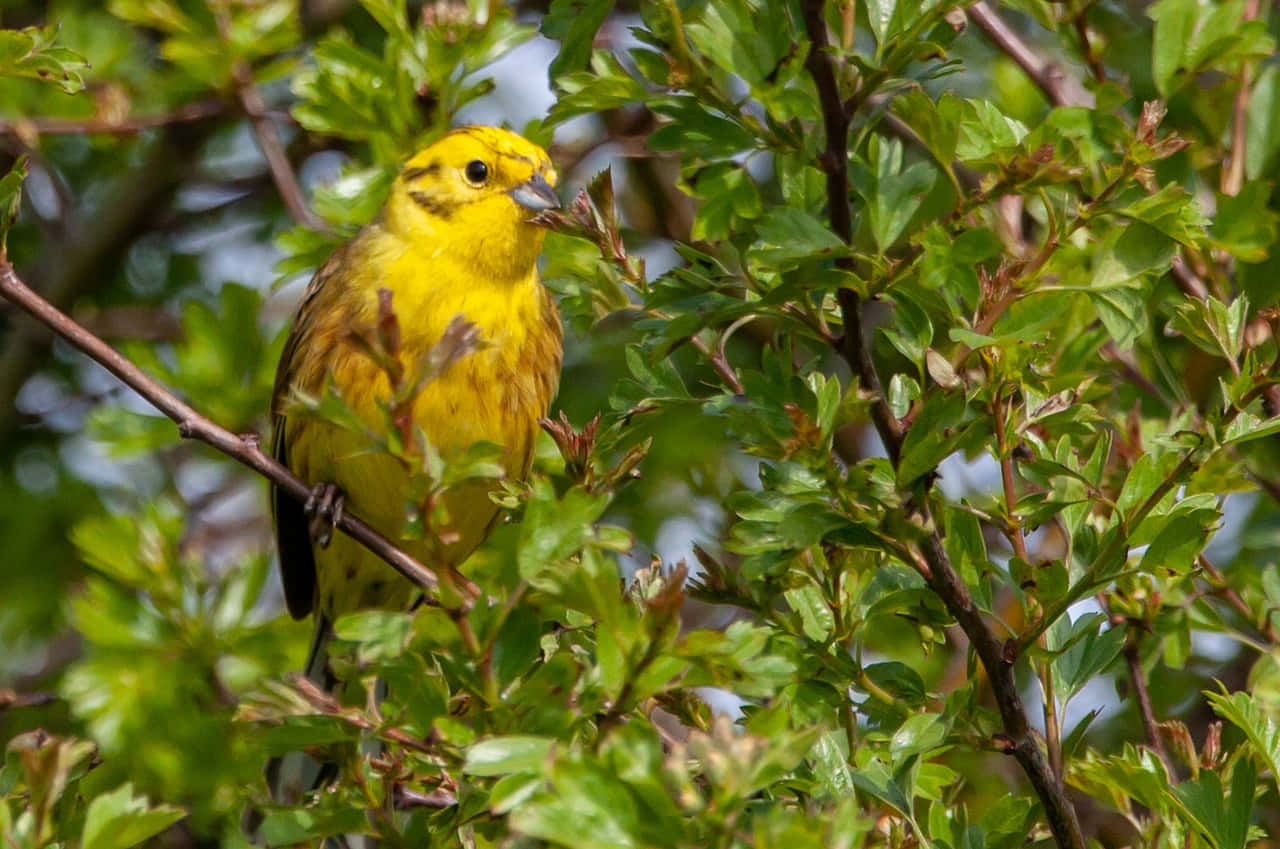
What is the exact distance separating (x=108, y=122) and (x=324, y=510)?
162 centimetres

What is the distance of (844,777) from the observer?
2.12 meters

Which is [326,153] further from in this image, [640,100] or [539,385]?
[640,100]

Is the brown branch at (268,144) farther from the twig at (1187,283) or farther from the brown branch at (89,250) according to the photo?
the twig at (1187,283)

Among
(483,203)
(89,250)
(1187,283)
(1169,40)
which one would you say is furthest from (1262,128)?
(89,250)

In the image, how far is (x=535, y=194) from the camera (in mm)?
3947

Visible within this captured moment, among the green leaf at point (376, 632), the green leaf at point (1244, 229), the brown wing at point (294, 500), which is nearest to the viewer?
the green leaf at point (376, 632)

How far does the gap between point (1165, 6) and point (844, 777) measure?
1407mm

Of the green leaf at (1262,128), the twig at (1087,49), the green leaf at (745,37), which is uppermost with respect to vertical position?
the green leaf at (745,37)

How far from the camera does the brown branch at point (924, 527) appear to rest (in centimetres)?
198

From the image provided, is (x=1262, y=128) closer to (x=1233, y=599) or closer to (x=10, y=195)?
(x=1233, y=599)

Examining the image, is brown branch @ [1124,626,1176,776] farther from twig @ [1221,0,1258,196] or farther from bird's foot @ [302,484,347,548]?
bird's foot @ [302,484,347,548]

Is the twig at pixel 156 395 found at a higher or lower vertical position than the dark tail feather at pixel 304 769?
higher

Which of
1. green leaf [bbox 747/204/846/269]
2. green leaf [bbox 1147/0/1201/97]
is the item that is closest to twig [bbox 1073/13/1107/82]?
green leaf [bbox 1147/0/1201/97]

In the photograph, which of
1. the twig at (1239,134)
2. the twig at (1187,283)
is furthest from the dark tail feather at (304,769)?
the twig at (1239,134)
